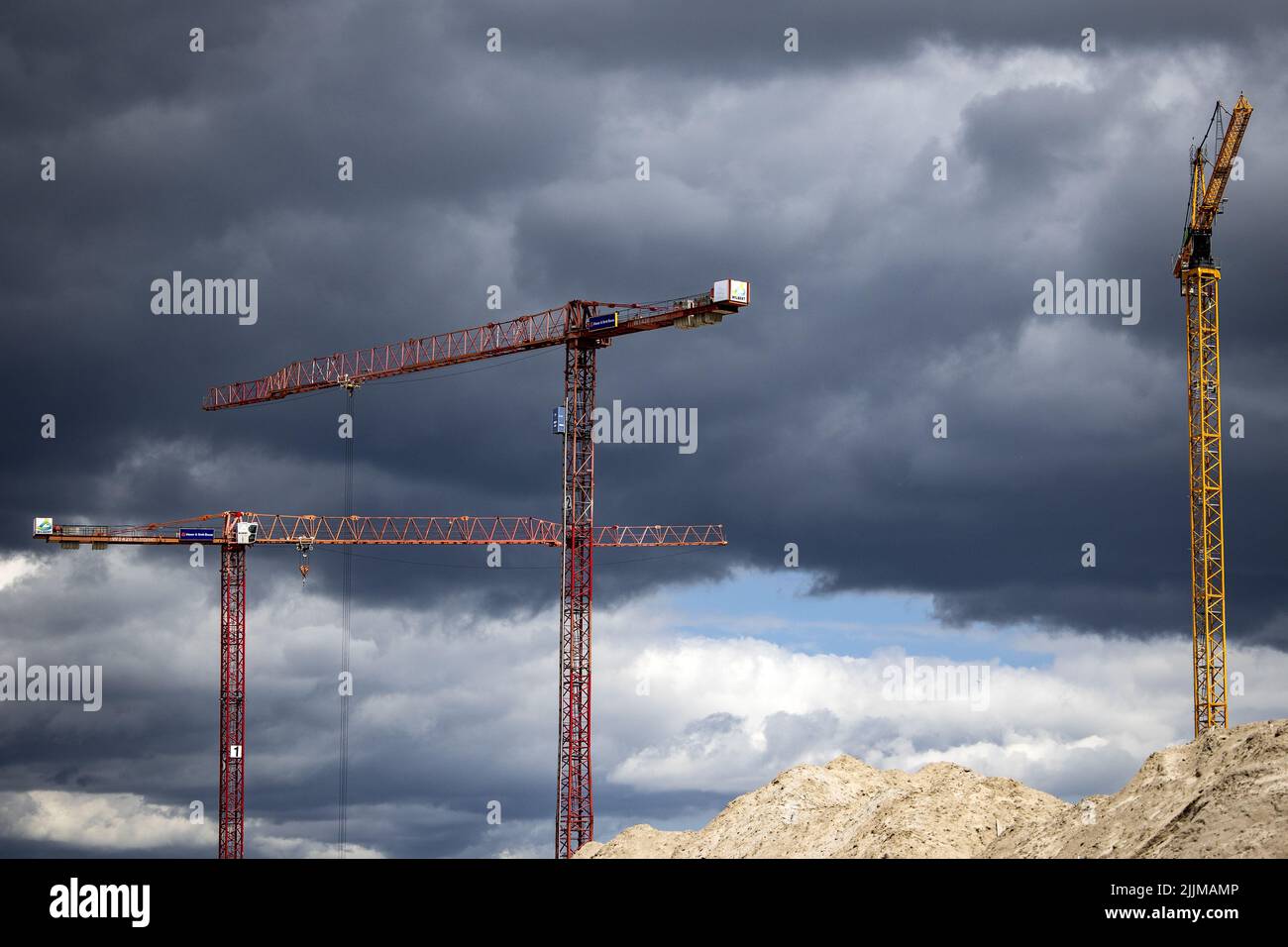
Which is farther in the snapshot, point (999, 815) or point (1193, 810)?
point (999, 815)

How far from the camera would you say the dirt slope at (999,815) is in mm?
52312

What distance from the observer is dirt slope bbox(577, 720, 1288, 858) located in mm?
52312

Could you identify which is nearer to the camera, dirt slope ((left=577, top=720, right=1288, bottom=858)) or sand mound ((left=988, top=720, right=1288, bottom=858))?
sand mound ((left=988, top=720, right=1288, bottom=858))

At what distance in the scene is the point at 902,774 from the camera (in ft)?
291

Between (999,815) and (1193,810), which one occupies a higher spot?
(1193,810)

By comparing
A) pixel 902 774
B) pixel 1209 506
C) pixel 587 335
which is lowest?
pixel 902 774

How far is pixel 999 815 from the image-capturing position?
72.2 metres

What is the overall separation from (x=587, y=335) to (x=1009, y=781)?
4816 centimetres

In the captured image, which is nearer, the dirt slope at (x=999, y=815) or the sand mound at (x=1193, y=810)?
the sand mound at (x=1193, y=810)
